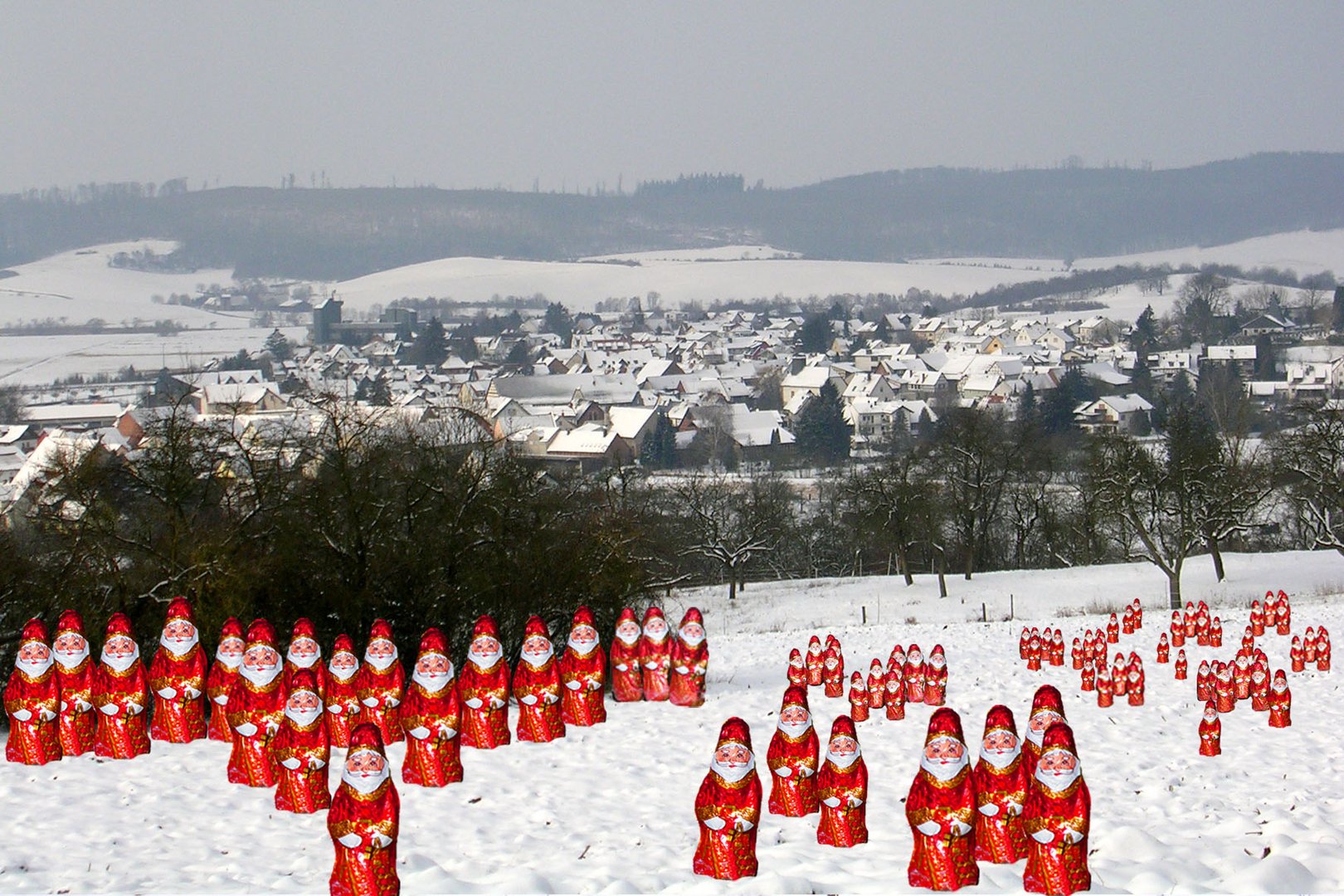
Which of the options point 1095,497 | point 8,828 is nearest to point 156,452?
point 8,828

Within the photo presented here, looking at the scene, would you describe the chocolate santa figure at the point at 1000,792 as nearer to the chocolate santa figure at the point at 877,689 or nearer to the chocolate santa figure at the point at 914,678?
the chocolate santa figure at the point at 877,689

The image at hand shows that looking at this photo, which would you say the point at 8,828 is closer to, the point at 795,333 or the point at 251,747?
the point at 251,747

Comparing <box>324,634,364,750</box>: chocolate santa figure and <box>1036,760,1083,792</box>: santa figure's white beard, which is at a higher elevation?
<box>1036,760,1083,792</box>: santa figure's white beard

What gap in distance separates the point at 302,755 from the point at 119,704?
108 inches

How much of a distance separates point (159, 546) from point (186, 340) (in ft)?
576

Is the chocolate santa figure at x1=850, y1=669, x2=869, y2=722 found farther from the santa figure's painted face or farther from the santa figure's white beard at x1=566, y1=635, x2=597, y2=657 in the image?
the santa figure's painted face

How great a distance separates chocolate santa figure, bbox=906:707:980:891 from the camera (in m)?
10.1

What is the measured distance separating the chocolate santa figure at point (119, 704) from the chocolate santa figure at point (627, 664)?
5.58 m

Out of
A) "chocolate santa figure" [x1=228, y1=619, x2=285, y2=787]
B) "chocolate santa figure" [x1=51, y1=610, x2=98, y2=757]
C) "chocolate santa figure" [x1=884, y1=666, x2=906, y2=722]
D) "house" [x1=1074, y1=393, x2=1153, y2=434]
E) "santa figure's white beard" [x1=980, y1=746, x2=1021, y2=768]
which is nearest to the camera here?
"santa figure's white beard" [x1=980, y1=746, x2=1021, y2=768]

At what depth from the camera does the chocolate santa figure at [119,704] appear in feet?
44.9

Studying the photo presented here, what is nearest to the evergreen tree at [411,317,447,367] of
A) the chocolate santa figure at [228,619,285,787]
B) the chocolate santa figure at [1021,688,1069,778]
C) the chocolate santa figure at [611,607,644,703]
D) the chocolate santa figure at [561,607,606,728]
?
the chocolate santa figure at [611,607,644,703]

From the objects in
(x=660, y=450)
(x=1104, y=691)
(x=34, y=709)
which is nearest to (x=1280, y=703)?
(x=1104, y=691)

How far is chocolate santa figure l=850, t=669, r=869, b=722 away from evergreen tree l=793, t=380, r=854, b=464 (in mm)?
73928

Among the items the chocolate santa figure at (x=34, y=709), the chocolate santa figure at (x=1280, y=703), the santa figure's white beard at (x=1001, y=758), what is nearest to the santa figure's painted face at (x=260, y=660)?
Answer: the chocolate santa figure at (x=34, y=709)
